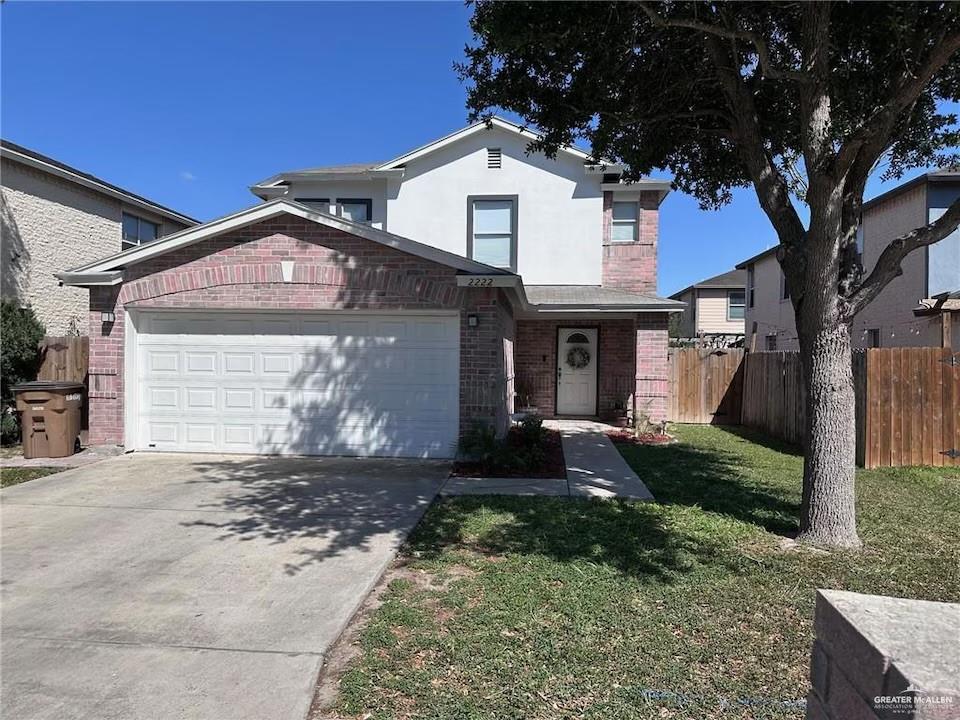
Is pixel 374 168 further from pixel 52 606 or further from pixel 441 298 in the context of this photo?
pixel 52 606

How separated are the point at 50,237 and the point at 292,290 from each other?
814 centimetres

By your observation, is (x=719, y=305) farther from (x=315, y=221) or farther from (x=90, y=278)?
(x=90, y=278)

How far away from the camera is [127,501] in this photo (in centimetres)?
688

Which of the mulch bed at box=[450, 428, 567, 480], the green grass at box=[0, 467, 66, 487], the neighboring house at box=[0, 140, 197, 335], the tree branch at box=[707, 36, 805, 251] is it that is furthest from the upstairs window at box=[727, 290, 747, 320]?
the green grass at box=[0, 467, 66, 487]

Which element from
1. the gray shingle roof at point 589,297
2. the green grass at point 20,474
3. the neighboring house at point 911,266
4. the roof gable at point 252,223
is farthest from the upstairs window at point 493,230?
the green grass at point 20,474

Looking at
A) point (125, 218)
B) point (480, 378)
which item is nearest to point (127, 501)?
point (480, 378)

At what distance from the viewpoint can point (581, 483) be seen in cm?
791

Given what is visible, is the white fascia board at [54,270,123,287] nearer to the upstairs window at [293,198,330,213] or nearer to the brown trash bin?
the brown trash bin

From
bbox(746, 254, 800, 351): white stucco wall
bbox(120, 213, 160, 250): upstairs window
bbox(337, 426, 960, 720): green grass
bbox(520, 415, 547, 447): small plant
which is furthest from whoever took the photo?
bbox(746, 254, 800, 351): white stucco wall

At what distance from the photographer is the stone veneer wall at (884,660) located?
144cm

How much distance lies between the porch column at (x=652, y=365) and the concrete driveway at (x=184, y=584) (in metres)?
7.31

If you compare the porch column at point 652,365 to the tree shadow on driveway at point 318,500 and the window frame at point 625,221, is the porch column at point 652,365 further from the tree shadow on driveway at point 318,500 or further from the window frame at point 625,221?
the tree shadow on driveway at point 318,500

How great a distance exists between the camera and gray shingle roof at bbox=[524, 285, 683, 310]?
12977 mm

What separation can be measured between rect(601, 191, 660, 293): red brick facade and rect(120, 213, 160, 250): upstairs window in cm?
1240
